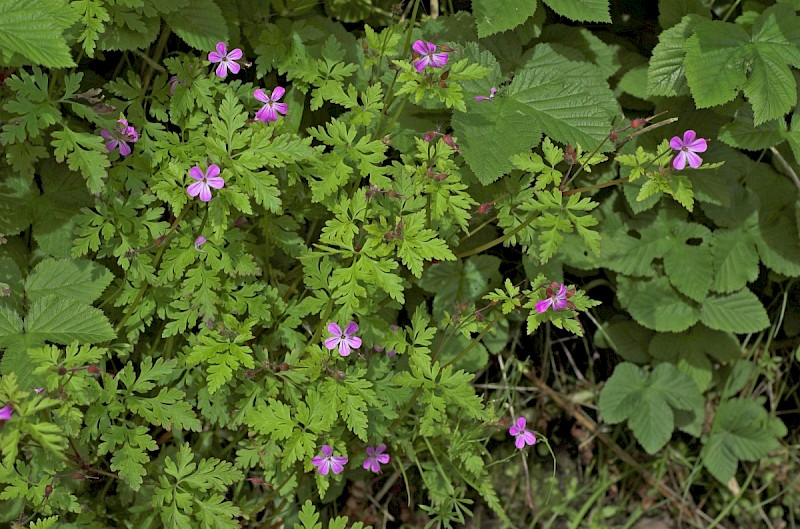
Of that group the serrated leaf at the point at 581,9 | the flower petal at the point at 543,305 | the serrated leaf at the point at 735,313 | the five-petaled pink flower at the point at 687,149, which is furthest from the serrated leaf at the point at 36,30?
the serrated leaf at the point at 735,313

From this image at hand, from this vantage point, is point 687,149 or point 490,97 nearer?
point 687,149

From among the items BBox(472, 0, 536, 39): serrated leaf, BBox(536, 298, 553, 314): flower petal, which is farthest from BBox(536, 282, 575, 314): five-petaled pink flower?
BBox(472, 0, 536, 39): serrated leaf

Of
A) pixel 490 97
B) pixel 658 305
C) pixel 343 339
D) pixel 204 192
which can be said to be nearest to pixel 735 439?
pixel 658 305

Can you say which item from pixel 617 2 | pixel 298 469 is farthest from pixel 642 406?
pixel 617 2

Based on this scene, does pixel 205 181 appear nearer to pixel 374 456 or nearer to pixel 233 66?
pixel 233 66

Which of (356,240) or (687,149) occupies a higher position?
(687,149)

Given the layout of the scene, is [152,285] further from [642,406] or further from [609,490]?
[609,490]

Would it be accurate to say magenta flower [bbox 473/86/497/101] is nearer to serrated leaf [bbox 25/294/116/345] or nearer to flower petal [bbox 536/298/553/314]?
flower petal [bbox 536/298/553/314]
